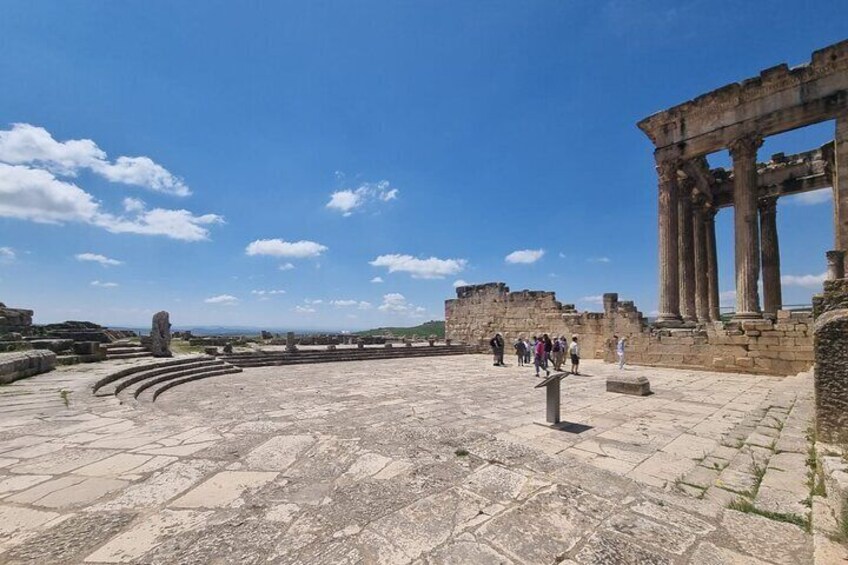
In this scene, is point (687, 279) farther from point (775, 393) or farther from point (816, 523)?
point (816, 523)

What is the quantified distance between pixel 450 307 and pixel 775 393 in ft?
62.8

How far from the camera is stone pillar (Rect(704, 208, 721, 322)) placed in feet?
60.7

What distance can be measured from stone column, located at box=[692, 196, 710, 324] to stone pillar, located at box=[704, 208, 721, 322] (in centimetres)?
11

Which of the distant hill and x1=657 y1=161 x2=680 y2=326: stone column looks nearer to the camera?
x1=657 y1=161 x2=680 y2=326: stone column

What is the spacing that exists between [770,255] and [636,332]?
26.4 feet

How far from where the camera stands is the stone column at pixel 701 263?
17.8m

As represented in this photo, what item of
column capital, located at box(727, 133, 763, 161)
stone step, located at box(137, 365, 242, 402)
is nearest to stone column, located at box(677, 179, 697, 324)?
column capital, located at box(727, 133, 763, 161)

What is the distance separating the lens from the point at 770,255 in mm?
17250

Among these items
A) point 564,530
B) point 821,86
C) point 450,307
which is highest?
point 821,86

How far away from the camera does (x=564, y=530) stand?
8.32 ft

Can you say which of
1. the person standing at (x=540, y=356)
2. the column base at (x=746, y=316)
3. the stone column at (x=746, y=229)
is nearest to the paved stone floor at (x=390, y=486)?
the person standing at (x=540, y=356)

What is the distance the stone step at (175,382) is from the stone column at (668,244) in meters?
16.0

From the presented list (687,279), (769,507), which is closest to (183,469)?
(769,507)

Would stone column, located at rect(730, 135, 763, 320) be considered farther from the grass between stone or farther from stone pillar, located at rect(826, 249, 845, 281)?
the grass between stone
